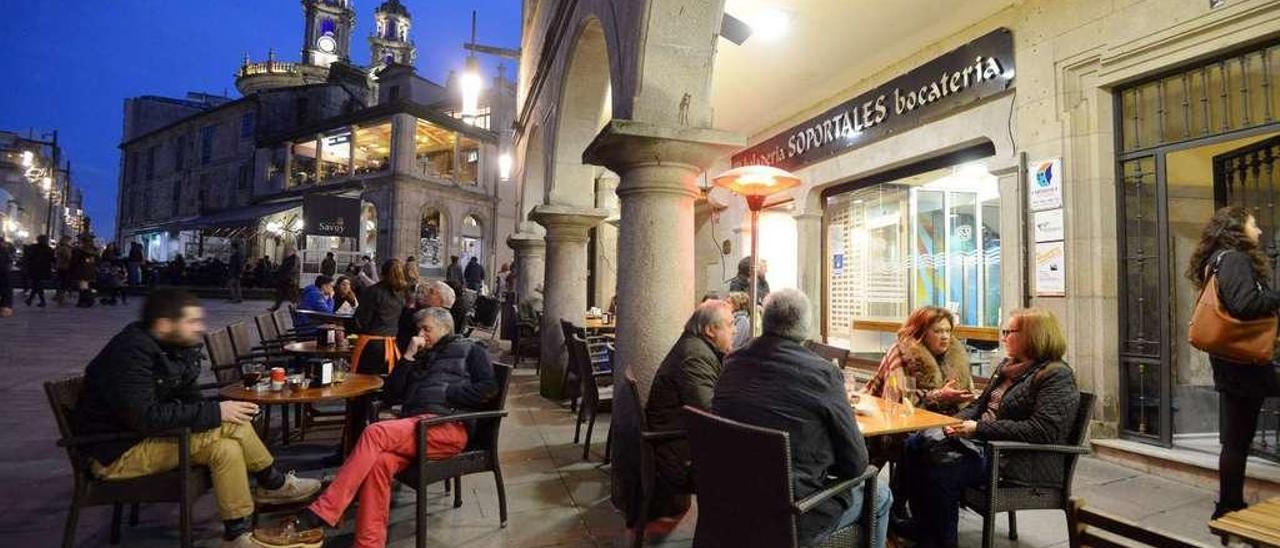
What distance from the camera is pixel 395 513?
3.62 meters

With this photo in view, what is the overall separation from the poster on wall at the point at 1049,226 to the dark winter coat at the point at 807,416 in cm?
380

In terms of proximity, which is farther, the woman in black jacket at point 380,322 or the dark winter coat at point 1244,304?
the woman in black jacket at point 380,322

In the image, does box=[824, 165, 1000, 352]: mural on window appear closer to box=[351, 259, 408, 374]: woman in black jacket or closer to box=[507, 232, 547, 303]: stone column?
box=[507, 232, 547, 303]: stone column

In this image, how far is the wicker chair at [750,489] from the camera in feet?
6.63

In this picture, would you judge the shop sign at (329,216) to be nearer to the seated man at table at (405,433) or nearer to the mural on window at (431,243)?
the mural on window at (431,243)

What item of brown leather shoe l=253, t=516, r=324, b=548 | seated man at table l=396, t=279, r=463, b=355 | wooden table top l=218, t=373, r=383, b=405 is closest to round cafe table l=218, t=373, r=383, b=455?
wooden table top l=218, t=373, r=383, b=405

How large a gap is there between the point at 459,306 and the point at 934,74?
6.53m

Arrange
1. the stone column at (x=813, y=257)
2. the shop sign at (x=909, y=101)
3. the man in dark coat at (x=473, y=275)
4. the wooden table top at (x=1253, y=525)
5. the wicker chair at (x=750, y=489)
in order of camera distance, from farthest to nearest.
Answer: the man in dark coat at (x=473, y=275) → the stone column at (x=813, y=257) → the shop sign at (x=909, y=101) → the wicker chair at (x=750, y=489) → the wooden table top at (x=1253, y=525)

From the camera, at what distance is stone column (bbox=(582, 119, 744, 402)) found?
378cm

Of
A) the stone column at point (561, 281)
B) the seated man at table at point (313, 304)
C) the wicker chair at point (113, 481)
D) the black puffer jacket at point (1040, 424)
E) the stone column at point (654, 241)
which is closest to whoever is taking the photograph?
the wicker chair at point (113, 481)

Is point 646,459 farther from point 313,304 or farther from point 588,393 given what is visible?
point 313,304

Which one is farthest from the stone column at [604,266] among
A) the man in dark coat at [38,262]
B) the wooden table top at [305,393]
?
the man in dark coat at [38,262]

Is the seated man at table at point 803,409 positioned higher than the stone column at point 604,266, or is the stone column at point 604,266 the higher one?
the stone column at point 604,266

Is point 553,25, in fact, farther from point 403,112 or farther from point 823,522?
point 403,112
